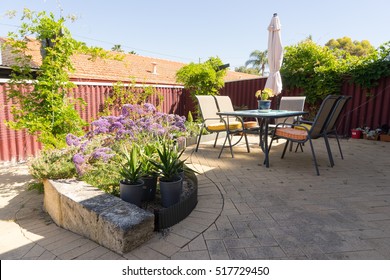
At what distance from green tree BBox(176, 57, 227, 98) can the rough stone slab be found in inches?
237

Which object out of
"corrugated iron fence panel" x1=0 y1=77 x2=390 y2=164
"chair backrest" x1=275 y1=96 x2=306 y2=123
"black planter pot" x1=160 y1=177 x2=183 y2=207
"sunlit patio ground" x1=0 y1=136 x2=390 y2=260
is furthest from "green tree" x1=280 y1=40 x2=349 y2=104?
"black planter pot" x1=160 y1=177 x2=183 y2=207

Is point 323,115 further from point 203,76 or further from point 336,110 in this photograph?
point 203,76

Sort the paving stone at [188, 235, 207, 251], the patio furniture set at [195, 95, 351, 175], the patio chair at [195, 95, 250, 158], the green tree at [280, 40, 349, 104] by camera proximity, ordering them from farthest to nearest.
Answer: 1. the green tree at [280, 40, 349, 104]
2. the patio chair at [195, 95, 250, 158]
3. the patio furniture set at [195, 95, 351, 175]
4. the paving stone at [188, 235, 207, 251]

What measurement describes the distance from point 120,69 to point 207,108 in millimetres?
7202

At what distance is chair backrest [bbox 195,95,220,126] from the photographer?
4.70 m

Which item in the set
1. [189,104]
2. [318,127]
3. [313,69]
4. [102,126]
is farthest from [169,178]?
[189,104]

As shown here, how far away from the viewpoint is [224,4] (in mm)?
6617

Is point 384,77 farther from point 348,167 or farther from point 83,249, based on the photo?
point 83,249

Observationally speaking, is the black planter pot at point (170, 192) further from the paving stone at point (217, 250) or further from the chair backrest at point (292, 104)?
the chair backrest at point (292, 104)

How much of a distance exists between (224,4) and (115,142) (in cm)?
535

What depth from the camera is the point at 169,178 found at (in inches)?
86.3

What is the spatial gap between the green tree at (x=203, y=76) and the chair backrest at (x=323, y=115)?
4.60 metres

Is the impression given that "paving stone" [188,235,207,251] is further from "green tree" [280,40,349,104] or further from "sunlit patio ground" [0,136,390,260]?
"green tree" [280,40,349,104]

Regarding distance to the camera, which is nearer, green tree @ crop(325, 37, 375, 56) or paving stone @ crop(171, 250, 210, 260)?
paving stone @ crop(171, 250, 210, 260)
